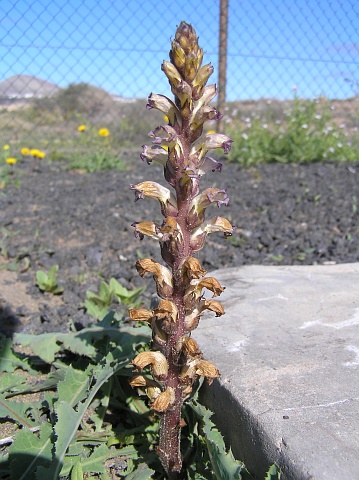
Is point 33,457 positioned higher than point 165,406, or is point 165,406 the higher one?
point 165,406

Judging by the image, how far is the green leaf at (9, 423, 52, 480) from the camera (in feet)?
6.00

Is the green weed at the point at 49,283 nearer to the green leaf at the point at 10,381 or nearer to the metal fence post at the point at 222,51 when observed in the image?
the green leaf at the point at 10,381

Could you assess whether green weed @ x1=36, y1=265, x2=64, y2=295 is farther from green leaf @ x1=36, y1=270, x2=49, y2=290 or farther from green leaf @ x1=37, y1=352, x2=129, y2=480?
green leaf @ x1=37, y1=352, x2=129, y2=480

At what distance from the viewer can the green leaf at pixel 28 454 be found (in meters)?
1.83

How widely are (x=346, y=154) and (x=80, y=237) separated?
5.50 m

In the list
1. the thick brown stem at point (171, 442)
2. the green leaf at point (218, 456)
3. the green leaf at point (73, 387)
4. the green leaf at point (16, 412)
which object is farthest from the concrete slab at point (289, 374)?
the green leaf at point (16, 412)

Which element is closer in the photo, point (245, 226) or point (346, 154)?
point (245, 226)

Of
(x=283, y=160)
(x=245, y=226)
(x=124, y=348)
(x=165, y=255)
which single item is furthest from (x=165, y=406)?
(x=283, y=160)

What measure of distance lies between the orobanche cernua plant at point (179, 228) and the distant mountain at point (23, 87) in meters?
7.48

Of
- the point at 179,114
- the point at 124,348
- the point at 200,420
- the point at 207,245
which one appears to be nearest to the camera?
the point at 179,114

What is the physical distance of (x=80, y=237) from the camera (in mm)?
5043

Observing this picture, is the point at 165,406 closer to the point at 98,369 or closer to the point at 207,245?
the point at 98,369

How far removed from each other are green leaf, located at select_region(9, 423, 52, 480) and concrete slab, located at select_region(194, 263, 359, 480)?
653 millimetres

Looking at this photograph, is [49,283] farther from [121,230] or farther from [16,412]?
[16,412]
